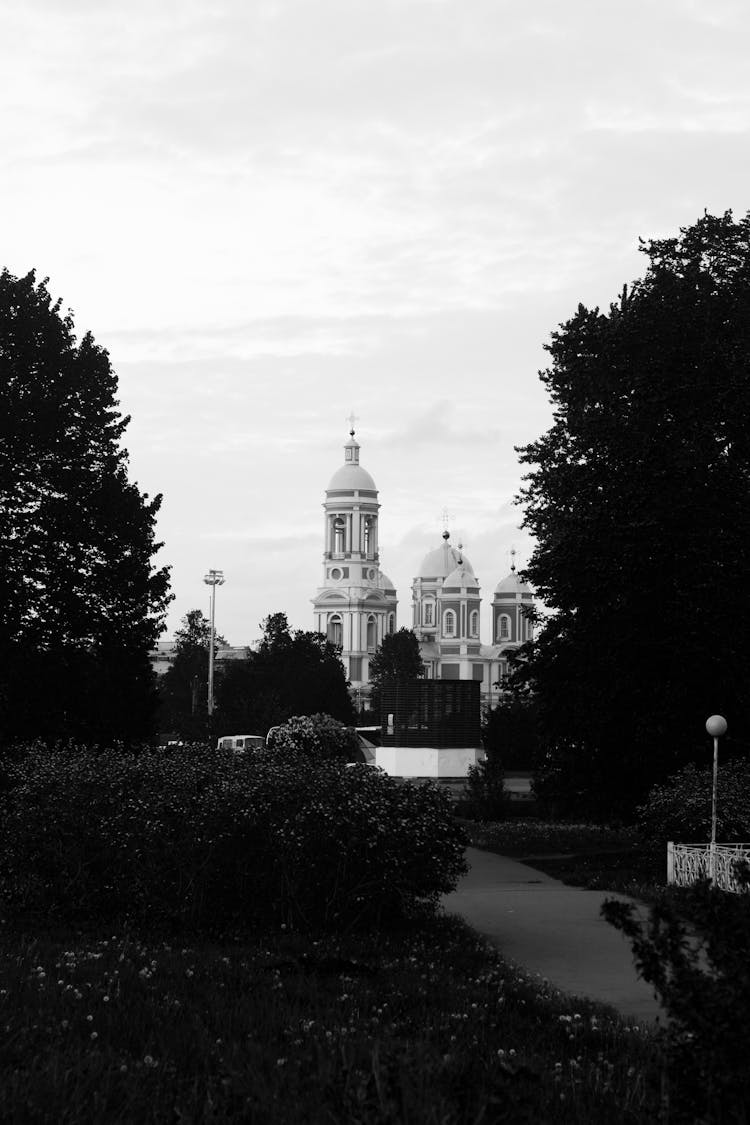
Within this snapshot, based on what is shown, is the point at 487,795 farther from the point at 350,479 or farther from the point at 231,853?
the point at 350,479

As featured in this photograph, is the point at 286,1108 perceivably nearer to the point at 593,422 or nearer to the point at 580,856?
the point at 580,856

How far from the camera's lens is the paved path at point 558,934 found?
41.0 feet

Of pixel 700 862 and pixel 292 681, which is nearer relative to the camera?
pixel 700 862

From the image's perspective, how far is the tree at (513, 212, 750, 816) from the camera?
2984cm

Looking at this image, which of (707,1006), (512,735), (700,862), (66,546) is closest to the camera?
(707,1006)

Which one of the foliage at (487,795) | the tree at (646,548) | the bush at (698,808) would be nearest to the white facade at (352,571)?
the foliage at (487,795)

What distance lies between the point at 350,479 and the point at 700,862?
172m

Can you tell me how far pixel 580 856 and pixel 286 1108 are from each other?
2254cm

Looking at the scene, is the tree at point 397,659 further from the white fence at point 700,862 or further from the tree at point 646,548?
the white fence at point 700,862

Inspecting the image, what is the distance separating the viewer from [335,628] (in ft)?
650

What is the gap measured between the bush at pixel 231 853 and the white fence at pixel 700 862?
498 centimetres

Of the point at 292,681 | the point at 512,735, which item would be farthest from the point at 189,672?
the point at 512,735

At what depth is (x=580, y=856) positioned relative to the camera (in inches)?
1139

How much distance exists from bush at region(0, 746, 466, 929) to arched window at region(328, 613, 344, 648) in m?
181
